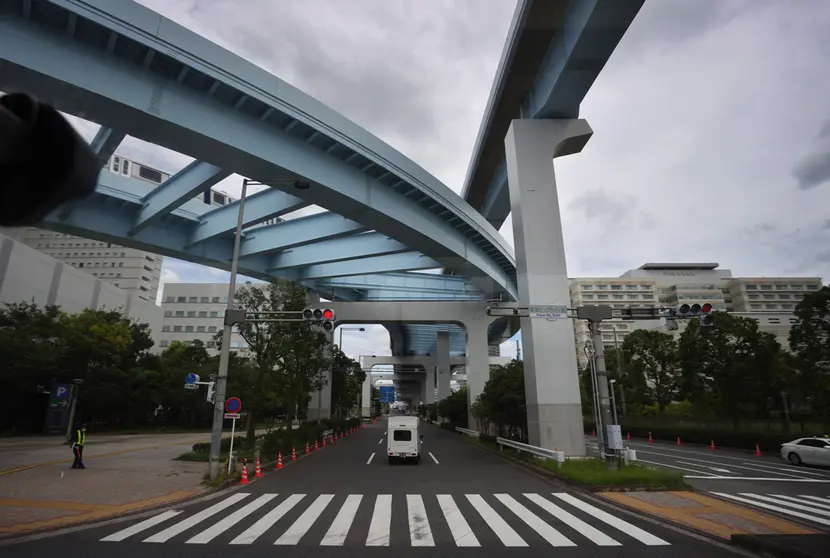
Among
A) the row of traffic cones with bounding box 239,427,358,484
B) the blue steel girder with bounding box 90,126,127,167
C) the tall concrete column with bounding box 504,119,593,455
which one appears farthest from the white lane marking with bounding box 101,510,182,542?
the tall concrete column with bounding box 504,119,593,455

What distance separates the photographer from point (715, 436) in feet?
93.0

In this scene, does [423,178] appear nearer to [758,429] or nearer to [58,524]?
[58,524]

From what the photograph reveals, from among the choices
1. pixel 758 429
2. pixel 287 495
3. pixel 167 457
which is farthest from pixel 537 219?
pixel 758 429

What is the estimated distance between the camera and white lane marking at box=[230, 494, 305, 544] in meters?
7.94

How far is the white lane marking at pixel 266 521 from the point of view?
7.94 metres

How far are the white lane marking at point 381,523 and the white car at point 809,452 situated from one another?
18345mm

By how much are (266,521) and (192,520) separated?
162 centimetres

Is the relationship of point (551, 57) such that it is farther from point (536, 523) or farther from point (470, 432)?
point (470, 432)

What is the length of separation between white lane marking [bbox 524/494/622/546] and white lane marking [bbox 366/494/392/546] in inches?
140

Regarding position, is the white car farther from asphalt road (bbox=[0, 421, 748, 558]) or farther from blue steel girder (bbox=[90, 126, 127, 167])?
blue steel girder (bbox=[90, 126, 127, 167])

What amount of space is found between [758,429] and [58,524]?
34.8 meters

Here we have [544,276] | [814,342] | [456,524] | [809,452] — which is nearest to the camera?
[456,524]

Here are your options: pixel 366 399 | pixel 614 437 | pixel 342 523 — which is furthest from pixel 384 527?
pixel 366 399

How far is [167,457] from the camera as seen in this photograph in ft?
68.3
